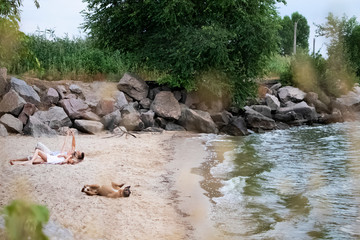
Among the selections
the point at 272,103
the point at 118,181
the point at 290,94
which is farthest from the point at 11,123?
the point at 290,94

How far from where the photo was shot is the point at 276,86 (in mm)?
28750

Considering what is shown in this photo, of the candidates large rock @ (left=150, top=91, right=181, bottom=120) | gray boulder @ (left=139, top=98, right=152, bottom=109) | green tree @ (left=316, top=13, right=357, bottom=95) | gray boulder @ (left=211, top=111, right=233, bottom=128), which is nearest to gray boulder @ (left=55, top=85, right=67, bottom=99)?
gray boulder @ (left=139, top=98, right=152, bottom=109)

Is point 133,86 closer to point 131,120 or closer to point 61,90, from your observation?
point 131,120

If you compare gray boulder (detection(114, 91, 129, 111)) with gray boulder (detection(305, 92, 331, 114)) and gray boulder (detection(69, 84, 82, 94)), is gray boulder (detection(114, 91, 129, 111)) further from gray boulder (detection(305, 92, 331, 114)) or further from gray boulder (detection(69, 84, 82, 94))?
gray boulder (detection(305, 92, 331, 114))

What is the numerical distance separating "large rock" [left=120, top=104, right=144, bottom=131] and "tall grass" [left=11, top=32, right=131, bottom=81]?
3854mm

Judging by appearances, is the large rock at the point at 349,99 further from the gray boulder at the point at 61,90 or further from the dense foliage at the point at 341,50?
the gray boulder at the point at 61,90

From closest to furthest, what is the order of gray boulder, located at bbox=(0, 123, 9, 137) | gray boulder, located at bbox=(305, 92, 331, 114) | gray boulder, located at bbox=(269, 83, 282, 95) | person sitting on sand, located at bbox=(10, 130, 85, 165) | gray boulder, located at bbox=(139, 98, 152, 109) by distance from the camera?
person sitting on sand, located at bbox=(10, 130, 85, 165) < gray boulder, located at bbox=(0, 123, 9, 137) < gray boulder, located at bbox=(139, 98, 152, 109) < gray boulder, located at bbox=(305, 92, 331, 114) < gray boulder, located at bbox=(269, 83, 282, 95)

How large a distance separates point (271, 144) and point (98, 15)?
11188 millimetres

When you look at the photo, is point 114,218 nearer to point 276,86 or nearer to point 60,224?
point 60,224

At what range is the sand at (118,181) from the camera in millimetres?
6492

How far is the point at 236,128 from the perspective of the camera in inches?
766

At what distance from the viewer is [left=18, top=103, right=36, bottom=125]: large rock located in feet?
53.3

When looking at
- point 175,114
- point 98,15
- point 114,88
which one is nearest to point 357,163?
point 175,114

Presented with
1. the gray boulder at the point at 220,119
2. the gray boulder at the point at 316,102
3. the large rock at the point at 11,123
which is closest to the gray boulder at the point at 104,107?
the large rock at the point at 11,123
